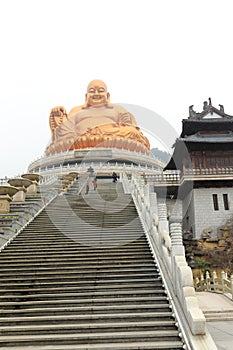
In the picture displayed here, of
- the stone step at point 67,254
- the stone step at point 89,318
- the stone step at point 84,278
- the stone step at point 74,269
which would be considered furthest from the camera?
the stone step at point 67,254

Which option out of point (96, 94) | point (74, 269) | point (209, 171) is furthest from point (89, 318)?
point (96, 94)

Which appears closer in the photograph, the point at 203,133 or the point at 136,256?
the point at 136,256

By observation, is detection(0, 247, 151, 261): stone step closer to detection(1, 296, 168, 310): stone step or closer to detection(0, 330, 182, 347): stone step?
detection(1, 296, 168, 310): stone step

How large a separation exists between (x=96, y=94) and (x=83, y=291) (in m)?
31.9

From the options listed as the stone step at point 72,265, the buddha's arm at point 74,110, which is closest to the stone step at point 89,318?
the stone step at point 72,265

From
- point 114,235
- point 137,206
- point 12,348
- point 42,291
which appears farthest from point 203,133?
point 12,348

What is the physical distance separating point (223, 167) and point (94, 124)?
16.1m

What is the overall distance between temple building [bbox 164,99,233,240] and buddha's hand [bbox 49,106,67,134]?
54.0 ft

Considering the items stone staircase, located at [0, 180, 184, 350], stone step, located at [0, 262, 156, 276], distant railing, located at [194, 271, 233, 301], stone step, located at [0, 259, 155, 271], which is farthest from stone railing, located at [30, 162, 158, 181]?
stone step, located at [0, 262, 156, 276]

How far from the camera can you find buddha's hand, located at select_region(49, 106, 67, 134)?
121ft

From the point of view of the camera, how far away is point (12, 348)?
4.98 meters

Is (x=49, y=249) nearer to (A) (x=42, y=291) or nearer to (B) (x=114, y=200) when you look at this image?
(A) (x=42, y=291)

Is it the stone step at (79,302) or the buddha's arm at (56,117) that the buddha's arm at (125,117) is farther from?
the stone step at (79,302)

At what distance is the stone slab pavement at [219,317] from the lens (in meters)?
6.02
